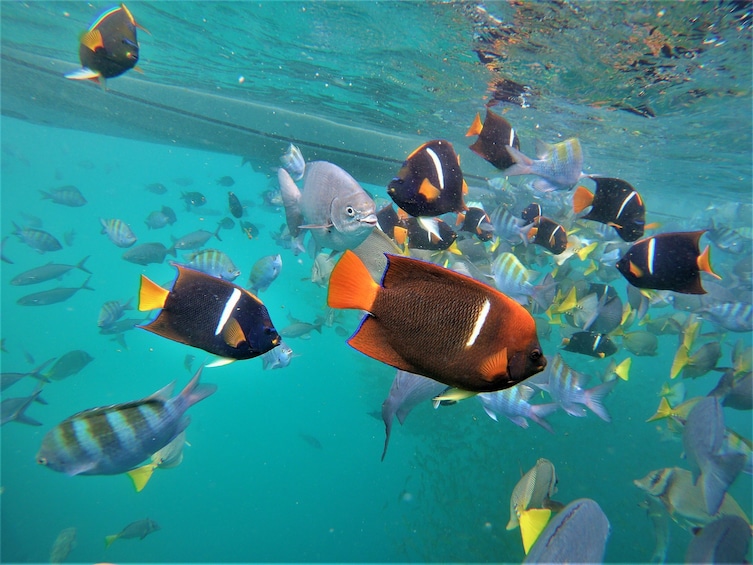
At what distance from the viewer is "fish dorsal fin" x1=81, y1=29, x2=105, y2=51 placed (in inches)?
106

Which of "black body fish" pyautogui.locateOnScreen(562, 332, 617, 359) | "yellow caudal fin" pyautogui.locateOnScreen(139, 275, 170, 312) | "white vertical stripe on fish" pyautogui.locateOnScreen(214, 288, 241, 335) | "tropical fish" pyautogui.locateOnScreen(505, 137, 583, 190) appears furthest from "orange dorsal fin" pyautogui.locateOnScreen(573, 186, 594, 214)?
"yellow caudal fin" pyautogui.locateOnScreen(139, 275, 170, 312)

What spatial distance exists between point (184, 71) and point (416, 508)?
21.3 meters

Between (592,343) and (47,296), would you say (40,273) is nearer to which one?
(47,296)

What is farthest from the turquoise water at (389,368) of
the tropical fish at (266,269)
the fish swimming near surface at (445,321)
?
the fish swimming near surface at (445,321)

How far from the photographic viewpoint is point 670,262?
2770 millimetres

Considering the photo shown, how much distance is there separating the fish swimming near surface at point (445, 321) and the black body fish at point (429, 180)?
64.3 inches

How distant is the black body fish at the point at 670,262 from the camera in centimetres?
271

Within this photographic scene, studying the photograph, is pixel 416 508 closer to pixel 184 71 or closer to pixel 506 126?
pixel 506 126

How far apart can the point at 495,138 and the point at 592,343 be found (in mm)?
3369

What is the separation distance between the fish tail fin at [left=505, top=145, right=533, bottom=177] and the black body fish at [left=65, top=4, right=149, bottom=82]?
10.1 feet

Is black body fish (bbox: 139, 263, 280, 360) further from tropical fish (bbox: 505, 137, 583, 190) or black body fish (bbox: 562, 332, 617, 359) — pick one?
black body fish (bbox: 562, 332, 617, 359)

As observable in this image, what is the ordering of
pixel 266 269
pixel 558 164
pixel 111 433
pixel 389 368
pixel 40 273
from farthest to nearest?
1. pixel 389 368
2. pixel 40 273
3. pixel 266 269
4. pixel 558 164
5. pixel 111 433

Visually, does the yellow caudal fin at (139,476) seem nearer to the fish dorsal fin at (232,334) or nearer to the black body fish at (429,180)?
the fish dorsal fin at (232,334)

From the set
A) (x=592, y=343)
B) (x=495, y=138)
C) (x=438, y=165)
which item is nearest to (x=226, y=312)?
(x=438, y=165)
